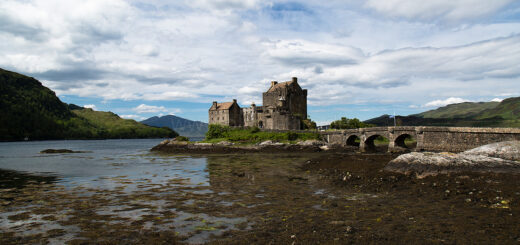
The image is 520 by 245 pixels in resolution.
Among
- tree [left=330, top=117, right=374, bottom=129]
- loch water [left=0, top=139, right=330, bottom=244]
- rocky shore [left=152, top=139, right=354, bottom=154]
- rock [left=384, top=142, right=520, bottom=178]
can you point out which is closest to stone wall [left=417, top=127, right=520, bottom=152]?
rocky shore [left=152, top=139, right=354, bottom=154]

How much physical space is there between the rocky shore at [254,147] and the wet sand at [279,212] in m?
36.6

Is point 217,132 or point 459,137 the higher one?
point 217,132

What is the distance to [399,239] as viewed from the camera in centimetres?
813

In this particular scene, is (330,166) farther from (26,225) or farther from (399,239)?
(26,225)

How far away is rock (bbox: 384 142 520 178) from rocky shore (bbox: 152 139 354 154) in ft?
113

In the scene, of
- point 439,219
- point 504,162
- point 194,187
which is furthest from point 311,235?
point 504,162

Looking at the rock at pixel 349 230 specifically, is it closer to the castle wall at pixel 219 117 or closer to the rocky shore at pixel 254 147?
the rocky shore at pixel 254 147

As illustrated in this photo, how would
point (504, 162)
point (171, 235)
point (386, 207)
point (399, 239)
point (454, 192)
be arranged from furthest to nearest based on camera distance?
point (504, 162) < point (454, 192) < point (386, 207) < point (171, 235) < point (399, 239)

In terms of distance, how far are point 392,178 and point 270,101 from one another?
220 feet

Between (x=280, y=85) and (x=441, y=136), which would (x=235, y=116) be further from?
(x=441, y=136)

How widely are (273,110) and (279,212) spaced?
221 feet

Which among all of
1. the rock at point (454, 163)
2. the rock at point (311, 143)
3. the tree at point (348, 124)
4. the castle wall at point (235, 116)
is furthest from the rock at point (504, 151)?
the castle wall at point (235, 116)

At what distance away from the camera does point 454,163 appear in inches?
671

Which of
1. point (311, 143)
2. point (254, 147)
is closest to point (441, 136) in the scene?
point (311, 143)
